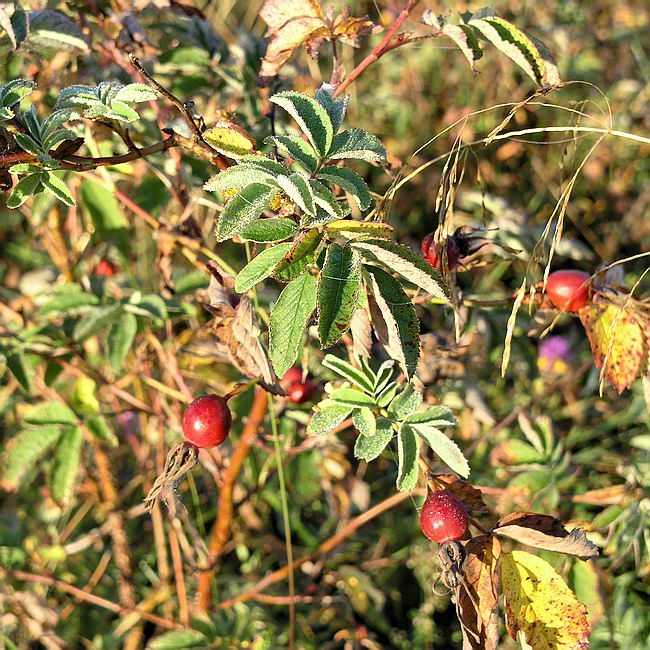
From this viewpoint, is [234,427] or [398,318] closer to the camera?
[398,318]

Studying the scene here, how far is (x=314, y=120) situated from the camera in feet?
2.60

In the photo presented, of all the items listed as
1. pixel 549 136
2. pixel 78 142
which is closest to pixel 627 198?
pixel 549 136

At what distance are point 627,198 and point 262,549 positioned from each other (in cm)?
174

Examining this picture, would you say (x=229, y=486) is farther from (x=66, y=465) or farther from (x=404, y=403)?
(x=404, y=403)

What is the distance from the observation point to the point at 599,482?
173 cm

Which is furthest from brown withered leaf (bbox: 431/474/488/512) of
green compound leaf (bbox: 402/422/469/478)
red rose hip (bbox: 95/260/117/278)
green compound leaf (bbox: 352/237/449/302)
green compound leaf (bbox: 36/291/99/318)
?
red rose hip (bbox: 95/260/117/278)

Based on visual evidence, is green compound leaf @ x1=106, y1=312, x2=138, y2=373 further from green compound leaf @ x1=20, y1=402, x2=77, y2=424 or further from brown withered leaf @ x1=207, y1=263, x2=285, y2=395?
brown withered leaf @ x1=207, y1=263, x2=285, y2=395

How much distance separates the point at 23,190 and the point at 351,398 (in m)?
0.44

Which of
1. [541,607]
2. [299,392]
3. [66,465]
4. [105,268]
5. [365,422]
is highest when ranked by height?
[365,422]

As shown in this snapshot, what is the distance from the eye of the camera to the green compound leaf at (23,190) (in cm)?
80

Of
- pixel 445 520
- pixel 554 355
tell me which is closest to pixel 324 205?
pixel 445 520

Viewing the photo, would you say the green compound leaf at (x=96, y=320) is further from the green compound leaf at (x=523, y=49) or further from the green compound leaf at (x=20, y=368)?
the green compound leaf at (x=523, y=49)

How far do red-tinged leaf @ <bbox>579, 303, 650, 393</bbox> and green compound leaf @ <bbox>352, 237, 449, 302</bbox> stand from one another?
31 cm

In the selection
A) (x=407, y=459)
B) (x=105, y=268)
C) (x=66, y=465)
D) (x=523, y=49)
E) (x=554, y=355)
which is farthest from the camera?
(x=554, y=355)
